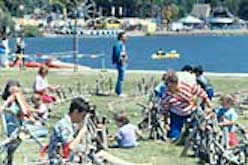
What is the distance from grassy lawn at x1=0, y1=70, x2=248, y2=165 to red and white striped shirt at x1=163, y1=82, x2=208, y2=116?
25.8 inches

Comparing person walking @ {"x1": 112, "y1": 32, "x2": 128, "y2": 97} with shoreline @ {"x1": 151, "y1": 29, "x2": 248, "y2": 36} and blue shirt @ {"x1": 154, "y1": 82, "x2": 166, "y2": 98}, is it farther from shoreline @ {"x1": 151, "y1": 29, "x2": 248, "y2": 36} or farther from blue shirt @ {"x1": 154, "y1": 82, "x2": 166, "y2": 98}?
shoreline @ {"x1": 151, "y1": 29, "x2": 248, "y2": 36}

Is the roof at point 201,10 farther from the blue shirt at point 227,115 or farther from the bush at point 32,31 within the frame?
the blue shirt at point 227,115

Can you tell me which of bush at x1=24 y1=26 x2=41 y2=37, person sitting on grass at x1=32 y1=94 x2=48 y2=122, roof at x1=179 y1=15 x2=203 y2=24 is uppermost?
person sitting on grass at x1=32 y1=94 x2=48 y2=122

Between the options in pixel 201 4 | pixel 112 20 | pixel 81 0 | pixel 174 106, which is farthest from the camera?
pixel 201 4

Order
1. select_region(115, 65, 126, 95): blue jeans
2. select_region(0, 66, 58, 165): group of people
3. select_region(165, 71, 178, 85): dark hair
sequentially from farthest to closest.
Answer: select_region(115, 65, 126, 95): blue jeans < select_region(165, 71, 178, 85): dark hair < select_region(0, 66, 58, 165): group of people

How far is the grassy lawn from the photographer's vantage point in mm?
15930

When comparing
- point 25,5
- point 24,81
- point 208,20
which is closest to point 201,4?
point 208,20

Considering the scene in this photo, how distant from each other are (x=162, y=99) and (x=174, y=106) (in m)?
0.37

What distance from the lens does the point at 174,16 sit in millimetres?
181250

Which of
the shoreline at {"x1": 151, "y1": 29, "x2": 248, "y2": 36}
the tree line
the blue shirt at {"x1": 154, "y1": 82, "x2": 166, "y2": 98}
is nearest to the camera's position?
the blue shirt at {"x1": 154, "y1": 82, "x2": 166, "y2": 98}

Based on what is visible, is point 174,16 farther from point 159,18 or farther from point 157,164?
point 157,164

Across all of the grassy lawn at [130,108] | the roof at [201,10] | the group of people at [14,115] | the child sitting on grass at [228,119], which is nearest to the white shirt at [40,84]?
the grassy lawn at [130,108]

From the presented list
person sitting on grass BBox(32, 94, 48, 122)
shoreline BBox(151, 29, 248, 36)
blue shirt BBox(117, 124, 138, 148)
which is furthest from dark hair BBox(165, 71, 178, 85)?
shoreline BBox(151, 29, 248, 36)

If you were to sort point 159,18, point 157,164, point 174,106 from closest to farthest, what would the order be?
point 157,164 → point 174,106 → point 159,18
